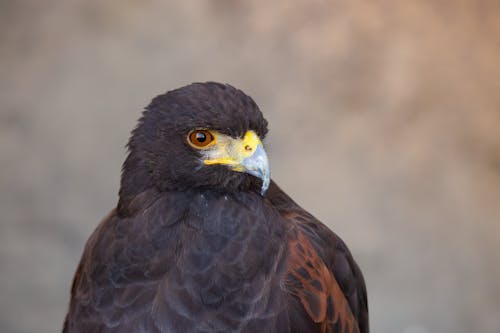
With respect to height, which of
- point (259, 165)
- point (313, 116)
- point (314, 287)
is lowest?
point (314, 287)

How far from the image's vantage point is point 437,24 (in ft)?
17.3

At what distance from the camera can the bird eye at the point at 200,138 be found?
297 centimetres

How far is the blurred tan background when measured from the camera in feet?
16.9

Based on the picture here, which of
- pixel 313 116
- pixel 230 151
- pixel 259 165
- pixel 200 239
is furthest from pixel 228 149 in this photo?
pixel 313 116

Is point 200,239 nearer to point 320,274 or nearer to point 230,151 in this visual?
point 230,151

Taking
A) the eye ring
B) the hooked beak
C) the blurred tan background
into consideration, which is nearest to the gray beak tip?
the hooked beak

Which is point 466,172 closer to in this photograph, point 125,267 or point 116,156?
point 116,156

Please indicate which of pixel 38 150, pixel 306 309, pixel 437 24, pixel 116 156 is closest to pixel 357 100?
pixel 437 24

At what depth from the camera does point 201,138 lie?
9.76ft

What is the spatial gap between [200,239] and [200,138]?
32 centimetres

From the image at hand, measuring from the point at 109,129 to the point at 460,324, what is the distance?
90.7 inches

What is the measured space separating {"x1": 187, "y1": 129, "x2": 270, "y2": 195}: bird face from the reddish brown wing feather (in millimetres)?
283

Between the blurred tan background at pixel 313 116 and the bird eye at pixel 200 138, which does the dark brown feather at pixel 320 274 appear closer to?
the bird eye at pixel 200 138

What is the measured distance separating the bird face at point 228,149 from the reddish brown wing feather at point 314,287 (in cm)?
28
